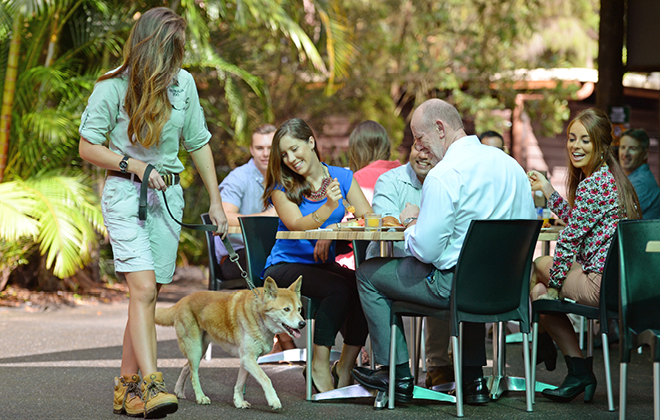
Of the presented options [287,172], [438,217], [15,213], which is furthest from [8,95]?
[438,217]

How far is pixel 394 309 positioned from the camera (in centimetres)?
406

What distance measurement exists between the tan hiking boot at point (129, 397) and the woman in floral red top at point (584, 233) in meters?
2.34

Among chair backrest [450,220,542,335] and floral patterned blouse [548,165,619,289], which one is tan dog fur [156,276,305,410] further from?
floral patterned blouse [548,165,619,289]

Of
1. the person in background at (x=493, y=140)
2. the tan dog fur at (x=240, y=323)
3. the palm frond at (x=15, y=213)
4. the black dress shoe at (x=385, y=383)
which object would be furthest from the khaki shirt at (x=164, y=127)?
the palm frond at (x=15, y=213)

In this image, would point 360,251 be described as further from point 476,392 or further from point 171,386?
point 171,386

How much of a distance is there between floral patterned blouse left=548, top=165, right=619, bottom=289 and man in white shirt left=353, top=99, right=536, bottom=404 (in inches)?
14.3

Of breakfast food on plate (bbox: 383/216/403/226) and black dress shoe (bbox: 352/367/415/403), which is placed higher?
breakfast food on plate (bbox: 383/216/403/226)

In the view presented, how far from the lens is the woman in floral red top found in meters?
4.26

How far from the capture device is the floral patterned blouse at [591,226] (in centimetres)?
425

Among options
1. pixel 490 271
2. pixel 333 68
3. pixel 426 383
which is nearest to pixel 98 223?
pixel 333 68

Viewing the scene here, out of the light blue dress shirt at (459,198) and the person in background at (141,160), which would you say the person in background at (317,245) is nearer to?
the light blue dress shirt at (459,198)

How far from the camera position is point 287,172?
4809mm

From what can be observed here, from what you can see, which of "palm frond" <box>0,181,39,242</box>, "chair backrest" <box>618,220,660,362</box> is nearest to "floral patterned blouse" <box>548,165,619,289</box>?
"chair backrest" <box>618,220,660,362</box>

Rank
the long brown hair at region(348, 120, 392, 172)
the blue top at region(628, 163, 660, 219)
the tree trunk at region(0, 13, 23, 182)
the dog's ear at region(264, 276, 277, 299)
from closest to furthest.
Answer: the dog's ear at region(264, 276, 277, 299) → the long brown hair at region(348, 120, 392, 172) → the blue top at region(628, 163, 660, 219) → the tree trunk at region(0, 13, 23, 182)
